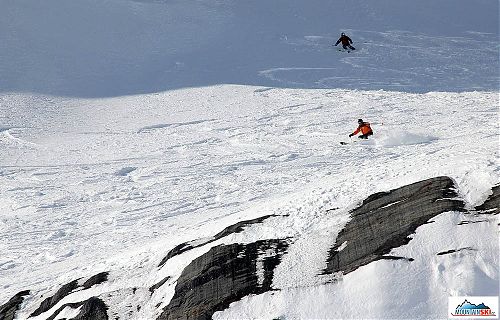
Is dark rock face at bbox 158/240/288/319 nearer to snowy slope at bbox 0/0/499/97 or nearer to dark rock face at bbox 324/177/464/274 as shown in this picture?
dark rock face at bbox 324/177/464/274

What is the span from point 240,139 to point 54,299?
364 inches

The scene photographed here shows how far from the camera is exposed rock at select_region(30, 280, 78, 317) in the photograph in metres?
8.59

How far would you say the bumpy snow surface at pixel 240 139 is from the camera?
7.22 meters

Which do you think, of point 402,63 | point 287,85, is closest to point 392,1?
point 402,63

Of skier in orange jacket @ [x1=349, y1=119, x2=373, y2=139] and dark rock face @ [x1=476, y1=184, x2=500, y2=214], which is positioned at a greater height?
skier in orange jacket @ [x1=349, y1=119, x2=373, y2=139]

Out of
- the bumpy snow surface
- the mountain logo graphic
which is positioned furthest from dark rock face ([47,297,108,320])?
the mountain logo graphic

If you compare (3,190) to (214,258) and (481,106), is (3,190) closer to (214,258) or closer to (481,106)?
(214,258)

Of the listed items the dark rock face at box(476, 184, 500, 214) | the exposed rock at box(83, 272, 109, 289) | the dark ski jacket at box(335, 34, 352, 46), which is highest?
the dark ski jacket at box(335, 34, 352, 46)

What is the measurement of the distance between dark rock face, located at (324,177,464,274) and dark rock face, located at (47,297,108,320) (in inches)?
107

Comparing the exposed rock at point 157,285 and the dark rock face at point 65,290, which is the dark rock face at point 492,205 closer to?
the exposed rock at point 157,285

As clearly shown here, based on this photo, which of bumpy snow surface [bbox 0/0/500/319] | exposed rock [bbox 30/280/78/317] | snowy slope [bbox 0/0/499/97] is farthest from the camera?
snowy slope [bbox 0/0/499/97]

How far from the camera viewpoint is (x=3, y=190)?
49.4 feet

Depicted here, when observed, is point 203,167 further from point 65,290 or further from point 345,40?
point 345,40

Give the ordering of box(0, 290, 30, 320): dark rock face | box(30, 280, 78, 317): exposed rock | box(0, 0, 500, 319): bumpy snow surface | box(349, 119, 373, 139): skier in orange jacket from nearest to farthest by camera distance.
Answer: box(0, 0, 500, 319): bumpy snow surface < box(30, 280, 78, 317): exposed rock < box(0, 290, 30, 320): dark rock face < box(349, 119, 373, 139): skier in orange jacket
